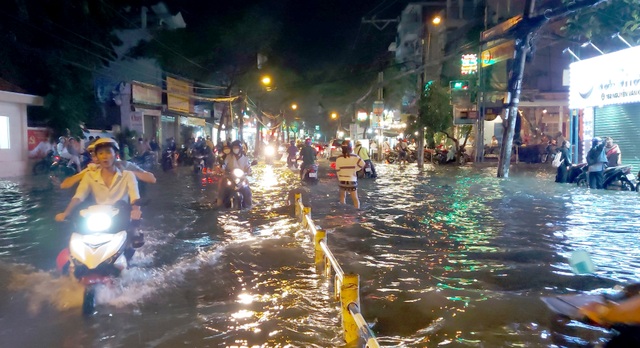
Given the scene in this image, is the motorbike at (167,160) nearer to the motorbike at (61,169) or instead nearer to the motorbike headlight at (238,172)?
the motorbike at (61,169)

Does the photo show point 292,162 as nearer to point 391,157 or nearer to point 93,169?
point 391,157

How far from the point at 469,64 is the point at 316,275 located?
29995 mm

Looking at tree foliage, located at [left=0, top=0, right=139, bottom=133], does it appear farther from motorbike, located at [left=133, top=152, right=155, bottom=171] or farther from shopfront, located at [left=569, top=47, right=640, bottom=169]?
shopfront, located at [left=569, top=47, right=640, bottom=169]

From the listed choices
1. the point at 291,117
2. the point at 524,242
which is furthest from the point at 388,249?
the point at 291,117

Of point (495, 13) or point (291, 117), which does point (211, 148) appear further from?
point (291, 117)

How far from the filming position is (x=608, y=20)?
62.0 ft

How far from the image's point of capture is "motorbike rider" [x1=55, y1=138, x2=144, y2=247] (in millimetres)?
6137

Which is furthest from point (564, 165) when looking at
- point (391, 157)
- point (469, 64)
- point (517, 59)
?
point (391, 157)

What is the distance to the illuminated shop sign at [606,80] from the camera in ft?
57.3

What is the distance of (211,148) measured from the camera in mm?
25375

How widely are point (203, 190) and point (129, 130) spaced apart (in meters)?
14.5

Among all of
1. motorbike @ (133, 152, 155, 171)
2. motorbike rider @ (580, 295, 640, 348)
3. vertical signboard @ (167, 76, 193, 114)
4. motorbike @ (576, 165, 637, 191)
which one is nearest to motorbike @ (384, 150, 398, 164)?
vertical signboard @ (167, 76, 193, 114)

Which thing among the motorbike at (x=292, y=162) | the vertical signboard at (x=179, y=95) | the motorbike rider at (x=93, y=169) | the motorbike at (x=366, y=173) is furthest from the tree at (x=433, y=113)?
the motorbike rider at (x=93, y=169)

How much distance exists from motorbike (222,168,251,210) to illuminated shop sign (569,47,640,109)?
1269 centimetres
